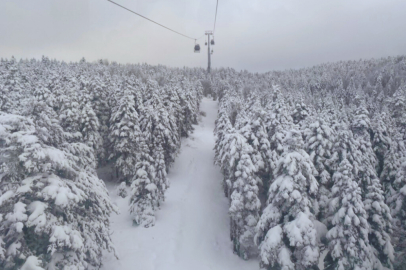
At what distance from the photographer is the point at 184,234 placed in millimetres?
25688

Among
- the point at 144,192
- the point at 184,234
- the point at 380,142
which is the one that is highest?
the point at 380,142

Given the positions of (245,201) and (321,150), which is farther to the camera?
(245,201)

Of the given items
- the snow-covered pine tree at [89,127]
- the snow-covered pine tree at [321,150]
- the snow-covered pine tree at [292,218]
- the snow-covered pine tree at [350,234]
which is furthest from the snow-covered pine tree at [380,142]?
the snow-covered pine tree at [89,127]

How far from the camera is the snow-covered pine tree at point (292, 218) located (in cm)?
1311

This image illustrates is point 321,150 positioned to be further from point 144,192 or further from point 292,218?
point 144,192

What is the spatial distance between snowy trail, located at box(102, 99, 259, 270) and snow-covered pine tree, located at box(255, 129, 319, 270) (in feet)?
30.0

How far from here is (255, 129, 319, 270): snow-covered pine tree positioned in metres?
13.1

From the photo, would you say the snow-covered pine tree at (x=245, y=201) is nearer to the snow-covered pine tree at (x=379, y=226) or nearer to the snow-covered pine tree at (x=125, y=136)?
the snow-covered pine tree at (x=379, y=226)

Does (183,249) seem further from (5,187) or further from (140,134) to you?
(5,187)

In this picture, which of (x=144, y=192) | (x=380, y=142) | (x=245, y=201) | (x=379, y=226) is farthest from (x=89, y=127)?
(x=380, y=142)

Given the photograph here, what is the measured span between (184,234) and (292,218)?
47.3ft

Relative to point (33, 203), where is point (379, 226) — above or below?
below

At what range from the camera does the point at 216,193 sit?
34.3 metres

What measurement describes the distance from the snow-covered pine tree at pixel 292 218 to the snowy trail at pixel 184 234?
914 cm
